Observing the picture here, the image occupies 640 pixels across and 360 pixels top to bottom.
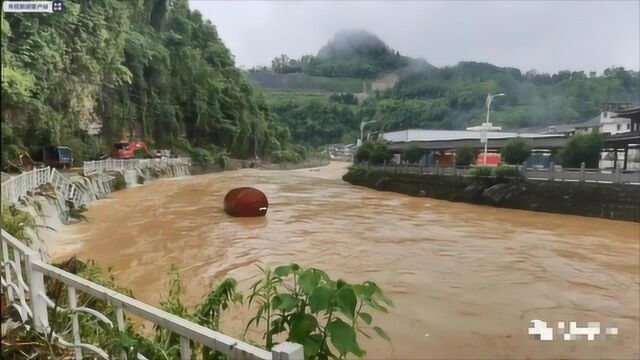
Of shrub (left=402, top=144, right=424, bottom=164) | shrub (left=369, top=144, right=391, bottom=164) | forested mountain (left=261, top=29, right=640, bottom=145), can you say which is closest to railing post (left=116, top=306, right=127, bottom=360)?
forested mountain (left=261, top=29, right=640, bottom=145)

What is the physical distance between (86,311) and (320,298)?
2.38 feet

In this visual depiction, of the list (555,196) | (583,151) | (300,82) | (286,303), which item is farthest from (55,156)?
(583,151)

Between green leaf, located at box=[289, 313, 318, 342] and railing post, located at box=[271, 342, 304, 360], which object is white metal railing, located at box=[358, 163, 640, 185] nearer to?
green leaf, located at box=[289, 313, 318, 342]

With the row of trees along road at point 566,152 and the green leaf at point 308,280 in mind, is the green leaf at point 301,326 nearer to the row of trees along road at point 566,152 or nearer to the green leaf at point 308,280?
the green leaf at point 308,280

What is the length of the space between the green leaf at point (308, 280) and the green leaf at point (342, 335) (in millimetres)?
63

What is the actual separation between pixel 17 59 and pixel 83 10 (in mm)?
396

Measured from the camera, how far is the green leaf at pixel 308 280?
76cm

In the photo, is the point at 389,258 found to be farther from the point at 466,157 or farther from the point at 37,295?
the point at 37,295

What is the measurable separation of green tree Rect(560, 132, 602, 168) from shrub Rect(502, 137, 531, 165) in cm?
107

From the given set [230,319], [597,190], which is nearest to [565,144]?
[597,190]

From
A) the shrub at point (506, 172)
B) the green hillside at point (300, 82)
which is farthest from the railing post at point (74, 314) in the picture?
the shrub at point (506, 172)

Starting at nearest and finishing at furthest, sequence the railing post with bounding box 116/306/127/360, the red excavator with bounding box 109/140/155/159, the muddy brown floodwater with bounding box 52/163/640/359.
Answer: the railing post with bounding box 116/306/127/360 → the muddy brown floodwater with bounding box 52/163/640/359 → the red excavator with bounding box 109/140/155/159

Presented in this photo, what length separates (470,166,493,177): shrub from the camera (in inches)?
309

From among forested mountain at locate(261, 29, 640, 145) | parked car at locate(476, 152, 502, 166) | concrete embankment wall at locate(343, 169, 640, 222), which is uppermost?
forested mountain at locate(261, 29, 640, 145)
